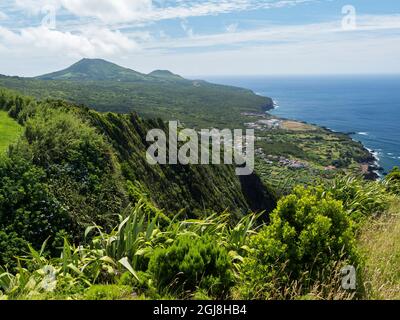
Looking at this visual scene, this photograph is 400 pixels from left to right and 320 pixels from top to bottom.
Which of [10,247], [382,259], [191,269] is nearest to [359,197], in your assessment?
[382,259]

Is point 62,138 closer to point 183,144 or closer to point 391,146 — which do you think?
point 183,144

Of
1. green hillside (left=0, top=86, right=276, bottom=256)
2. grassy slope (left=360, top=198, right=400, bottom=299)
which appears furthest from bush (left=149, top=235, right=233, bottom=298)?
grassy slope (left=360, top=198, right=400, bottom=299)

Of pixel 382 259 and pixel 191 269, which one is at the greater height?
pixel 191 269

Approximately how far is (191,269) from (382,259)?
2687 mm

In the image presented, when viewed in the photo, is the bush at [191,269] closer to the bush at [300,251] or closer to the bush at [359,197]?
the bush at [300,251]

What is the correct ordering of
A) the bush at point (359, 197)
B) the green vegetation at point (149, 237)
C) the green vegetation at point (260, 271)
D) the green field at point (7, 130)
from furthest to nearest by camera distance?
1. the green field at point (7, 130)
2. the bush at point (359, 197)
3. the green vegetation at point (149, 237)
4. the green vegetation at point (260, 271)

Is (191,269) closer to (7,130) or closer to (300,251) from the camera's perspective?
(300,251)

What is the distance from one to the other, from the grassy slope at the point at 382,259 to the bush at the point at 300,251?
419 millimetres

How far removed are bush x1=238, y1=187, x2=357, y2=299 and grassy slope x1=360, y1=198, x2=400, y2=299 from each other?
42 centimetres

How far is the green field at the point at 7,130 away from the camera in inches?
495

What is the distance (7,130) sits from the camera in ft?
46.3

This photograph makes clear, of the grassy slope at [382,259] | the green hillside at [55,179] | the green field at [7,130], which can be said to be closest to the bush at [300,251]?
the grassy slope at [382,259]
